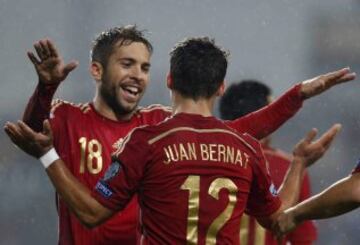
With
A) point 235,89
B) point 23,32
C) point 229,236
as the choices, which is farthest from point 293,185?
point 23,32

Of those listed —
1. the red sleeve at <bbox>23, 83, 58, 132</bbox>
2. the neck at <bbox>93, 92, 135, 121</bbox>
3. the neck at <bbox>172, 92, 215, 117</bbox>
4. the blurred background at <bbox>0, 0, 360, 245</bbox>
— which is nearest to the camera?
the neck at <bbox>172, 92, 215, 117</bbox>

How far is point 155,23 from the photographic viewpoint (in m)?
16.8

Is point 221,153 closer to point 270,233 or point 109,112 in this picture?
point 109,112

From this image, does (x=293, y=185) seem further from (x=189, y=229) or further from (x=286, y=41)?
(x=286, y=41)

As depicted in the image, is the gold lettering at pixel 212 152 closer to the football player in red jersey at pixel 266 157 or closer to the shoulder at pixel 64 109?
the shoulder at pixel 64 109

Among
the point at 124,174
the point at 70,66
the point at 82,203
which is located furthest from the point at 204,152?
the point at 70,66

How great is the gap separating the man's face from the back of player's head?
4.32ft

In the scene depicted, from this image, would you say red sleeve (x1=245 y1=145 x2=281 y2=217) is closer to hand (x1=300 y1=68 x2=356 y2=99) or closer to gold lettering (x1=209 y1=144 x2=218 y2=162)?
gold lettering (x1=209 y1=144 x2=218 y2=162)

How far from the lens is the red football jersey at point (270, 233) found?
23.3ft

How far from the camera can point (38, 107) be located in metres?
6.21

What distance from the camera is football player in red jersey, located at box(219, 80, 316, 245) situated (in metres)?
7.10

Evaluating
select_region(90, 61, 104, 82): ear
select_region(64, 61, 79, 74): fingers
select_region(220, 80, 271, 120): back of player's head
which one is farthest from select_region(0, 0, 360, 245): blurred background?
select_region(64, 61, 79, 74): fingers

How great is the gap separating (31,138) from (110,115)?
3.41 ft

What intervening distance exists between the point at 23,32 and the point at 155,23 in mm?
1950
